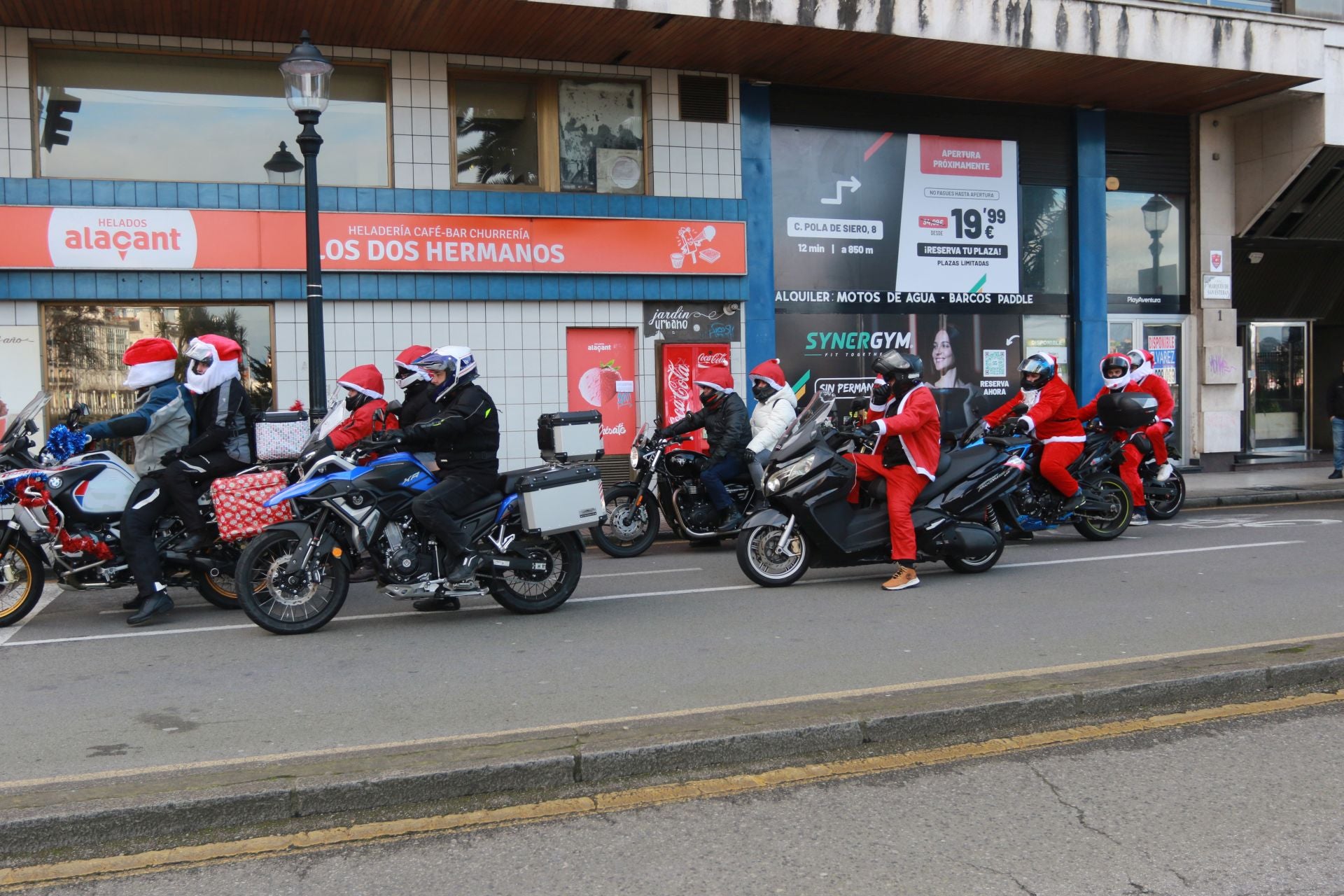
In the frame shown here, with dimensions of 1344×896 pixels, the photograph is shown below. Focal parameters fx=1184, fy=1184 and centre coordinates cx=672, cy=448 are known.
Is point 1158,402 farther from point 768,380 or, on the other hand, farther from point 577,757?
point 577,757

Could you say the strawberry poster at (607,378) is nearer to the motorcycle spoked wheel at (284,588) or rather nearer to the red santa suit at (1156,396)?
the red santa suit at (1156,396)

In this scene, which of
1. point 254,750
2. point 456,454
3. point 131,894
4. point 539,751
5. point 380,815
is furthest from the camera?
point 456,454

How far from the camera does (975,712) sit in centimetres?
515

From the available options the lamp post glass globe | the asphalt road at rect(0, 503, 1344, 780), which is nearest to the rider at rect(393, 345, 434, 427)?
the asphalt road at rect(0, 503, 1344, 780)

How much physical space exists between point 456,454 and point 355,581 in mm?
2223

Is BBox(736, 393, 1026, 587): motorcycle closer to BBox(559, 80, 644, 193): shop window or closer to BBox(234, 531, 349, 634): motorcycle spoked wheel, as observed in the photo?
BBox(234, 531, 349, 634): motorcycle spoked wheel

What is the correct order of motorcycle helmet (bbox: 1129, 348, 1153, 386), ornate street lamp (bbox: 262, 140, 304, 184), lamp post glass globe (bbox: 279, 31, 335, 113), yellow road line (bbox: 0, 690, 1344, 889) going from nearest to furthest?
1. yellow road line (bbox: 0, 690, 1344, 889)
2. lamp post glass globe (bbox: 279, 31, 335, 113)
3. motorcycle helmet (bbox: 1129, 348, 1153, 386)
4. ornate street lamp (bbox: 262, 140, 304, 184)

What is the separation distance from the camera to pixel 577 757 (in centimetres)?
458

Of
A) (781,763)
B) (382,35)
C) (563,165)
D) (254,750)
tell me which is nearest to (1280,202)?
(563,165)

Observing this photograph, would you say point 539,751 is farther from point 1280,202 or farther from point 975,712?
point 1280,202

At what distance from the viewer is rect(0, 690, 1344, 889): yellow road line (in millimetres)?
3934

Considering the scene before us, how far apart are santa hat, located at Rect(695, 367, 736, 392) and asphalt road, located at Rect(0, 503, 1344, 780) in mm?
1886

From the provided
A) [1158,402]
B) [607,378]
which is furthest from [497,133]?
[1158,402]

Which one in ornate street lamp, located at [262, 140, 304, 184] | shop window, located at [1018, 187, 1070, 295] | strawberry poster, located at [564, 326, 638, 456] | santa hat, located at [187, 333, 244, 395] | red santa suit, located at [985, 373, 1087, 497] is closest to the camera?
santa hat, located at [187, 333, 244, 395]
